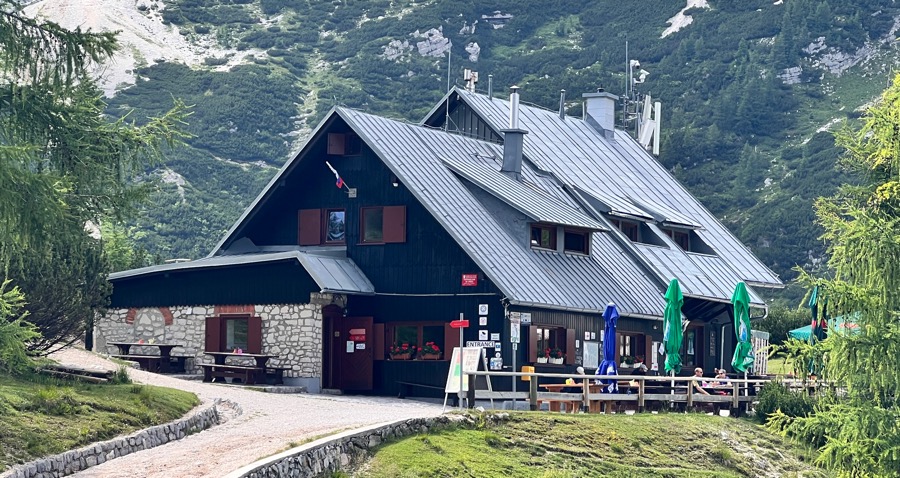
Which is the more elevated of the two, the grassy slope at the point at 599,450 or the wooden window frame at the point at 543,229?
the wooden window frame at the point at 543,229

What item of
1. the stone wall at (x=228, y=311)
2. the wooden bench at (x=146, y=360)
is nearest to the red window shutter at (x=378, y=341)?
the stone wall at (x=228, y=311)

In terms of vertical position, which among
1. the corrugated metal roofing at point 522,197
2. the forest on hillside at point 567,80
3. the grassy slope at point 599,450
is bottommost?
the grassy slope at point 599,450

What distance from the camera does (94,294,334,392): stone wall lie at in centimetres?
3706

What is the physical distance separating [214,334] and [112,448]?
1652cm

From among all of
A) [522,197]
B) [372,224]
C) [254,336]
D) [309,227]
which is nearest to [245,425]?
[254,336]

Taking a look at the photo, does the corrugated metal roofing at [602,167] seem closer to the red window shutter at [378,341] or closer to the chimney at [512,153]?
the chimney at [512,153]

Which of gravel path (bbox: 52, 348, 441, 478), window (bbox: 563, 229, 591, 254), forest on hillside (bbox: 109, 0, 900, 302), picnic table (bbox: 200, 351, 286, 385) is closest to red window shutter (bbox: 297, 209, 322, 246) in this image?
picnic table (bbox: 200, 351, 286, 385)

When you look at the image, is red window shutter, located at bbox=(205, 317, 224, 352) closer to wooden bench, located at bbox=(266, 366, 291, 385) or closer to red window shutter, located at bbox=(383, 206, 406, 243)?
wooden bench, located at bbox=(266, 366, 291, 385)

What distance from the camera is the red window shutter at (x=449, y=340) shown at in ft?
120

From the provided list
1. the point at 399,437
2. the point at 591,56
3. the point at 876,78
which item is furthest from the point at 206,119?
the point at 399,437

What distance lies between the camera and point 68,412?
23.2m

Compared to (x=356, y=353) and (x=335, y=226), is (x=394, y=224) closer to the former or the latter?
(x=335, y=226)

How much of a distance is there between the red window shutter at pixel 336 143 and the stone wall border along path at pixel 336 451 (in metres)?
12.8

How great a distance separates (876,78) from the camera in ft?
365
